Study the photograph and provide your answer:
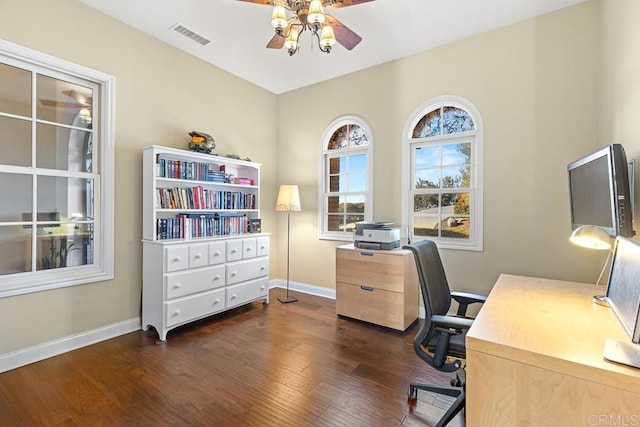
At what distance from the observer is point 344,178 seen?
3.95 metres

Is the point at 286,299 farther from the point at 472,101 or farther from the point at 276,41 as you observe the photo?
the point at 472,101

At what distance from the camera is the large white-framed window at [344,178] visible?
147 inches

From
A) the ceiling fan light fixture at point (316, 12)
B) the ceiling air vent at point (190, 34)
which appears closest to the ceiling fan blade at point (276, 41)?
the ceiling fan light fixture at point (316, 12)

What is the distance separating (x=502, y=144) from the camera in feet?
9.32

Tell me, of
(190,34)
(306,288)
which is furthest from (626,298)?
(190,34)

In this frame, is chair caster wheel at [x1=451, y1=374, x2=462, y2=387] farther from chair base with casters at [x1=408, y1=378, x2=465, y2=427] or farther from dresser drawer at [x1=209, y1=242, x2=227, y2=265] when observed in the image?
dresser drawer at [x1=209, y1=242, x2=227, y2=265]

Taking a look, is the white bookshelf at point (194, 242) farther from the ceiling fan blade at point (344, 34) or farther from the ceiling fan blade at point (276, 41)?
the ceiling fan blade at point (344, 34)

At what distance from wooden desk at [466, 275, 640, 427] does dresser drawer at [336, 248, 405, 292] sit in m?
1.58

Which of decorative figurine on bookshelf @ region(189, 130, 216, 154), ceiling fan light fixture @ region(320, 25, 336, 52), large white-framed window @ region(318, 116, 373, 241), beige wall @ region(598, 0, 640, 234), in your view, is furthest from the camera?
large white-framed window @ region(318, 116, 373, 241)

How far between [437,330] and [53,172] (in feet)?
10.4

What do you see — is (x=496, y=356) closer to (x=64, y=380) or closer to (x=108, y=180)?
(x=64, y=380)

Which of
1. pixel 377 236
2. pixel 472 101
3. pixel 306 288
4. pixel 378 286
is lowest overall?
pixel 306 288

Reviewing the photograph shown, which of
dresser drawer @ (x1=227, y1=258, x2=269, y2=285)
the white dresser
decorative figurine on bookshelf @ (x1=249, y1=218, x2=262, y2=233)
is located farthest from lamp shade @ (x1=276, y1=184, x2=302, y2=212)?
dresser drawer @ (x1=227, y1=258, x2=269, y2=285)

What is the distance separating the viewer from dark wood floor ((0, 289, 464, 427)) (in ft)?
5.63
